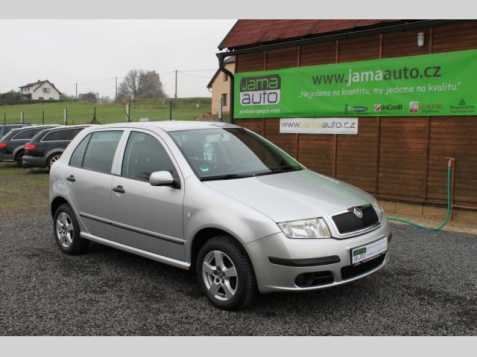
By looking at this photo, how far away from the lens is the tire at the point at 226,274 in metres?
4.40

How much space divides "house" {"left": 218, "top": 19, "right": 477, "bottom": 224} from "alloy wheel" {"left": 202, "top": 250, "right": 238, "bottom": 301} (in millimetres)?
5329

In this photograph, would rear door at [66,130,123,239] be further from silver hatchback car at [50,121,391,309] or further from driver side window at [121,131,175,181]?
driver side window at [121,131,175,181]

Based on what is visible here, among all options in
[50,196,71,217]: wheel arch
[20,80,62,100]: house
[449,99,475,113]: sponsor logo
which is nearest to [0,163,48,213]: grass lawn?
[50,196,71,217]: wheel arch

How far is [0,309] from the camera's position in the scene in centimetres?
473

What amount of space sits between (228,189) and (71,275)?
2288mm

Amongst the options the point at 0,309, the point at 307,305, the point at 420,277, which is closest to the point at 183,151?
the point at 307,305

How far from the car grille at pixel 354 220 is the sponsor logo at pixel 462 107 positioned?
4315 mm

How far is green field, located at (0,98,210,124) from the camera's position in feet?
138

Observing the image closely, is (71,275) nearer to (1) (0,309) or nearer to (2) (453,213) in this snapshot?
(1) (0,309)

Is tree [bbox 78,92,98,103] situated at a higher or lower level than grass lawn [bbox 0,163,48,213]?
higher

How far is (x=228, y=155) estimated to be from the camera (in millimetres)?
5422

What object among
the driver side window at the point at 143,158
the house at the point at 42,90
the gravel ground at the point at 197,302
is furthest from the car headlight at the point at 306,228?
the house at the point at 42,90

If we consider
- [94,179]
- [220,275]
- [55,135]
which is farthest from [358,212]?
[55,135]

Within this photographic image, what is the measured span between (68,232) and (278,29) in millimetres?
6446
